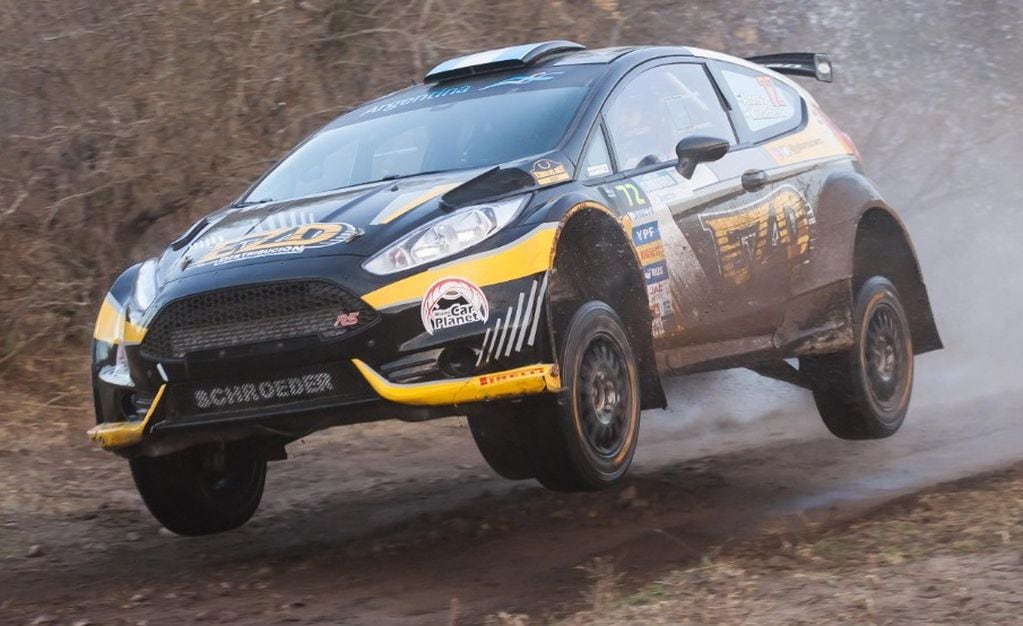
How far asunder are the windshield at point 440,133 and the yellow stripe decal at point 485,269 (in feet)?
2.42

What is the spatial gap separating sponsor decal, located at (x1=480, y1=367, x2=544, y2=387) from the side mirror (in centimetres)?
158

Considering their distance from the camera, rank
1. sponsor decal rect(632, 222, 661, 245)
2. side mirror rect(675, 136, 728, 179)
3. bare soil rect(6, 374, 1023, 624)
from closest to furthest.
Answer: bare soil rect(6, 374, 1023, 624) → sponsor decal rect(632, 222, 661, 245) → side mirror rect(675, 136, 728, 179)

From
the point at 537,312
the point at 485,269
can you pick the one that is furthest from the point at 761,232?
the point at 485,269

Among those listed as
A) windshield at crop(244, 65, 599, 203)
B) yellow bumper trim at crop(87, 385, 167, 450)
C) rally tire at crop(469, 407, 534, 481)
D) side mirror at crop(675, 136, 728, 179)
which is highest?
windshield at crop(244, 65, 599, 203)

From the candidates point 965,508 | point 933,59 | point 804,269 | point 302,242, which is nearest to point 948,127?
point 933,59

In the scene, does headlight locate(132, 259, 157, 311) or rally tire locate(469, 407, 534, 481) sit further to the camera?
rally tire locate(469, 407, 534, 481)

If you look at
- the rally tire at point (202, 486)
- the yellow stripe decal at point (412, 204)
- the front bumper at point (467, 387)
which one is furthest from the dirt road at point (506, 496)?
the yellow stripe decal at point (412, 204)

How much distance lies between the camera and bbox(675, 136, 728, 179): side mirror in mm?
6543

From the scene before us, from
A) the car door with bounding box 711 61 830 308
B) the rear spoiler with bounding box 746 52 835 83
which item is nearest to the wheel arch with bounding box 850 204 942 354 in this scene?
the car door with bounding box 711 61 830 308

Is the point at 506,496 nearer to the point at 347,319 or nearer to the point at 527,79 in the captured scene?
the point at 527,79

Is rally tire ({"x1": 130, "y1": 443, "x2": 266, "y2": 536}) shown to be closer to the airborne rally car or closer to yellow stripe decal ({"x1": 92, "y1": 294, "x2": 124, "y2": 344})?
the airborne rally car

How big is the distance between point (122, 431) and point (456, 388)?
130cm

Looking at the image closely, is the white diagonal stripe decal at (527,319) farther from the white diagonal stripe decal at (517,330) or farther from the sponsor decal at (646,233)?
the sponsor decal at (646,233)

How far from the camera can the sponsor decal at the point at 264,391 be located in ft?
17.8
